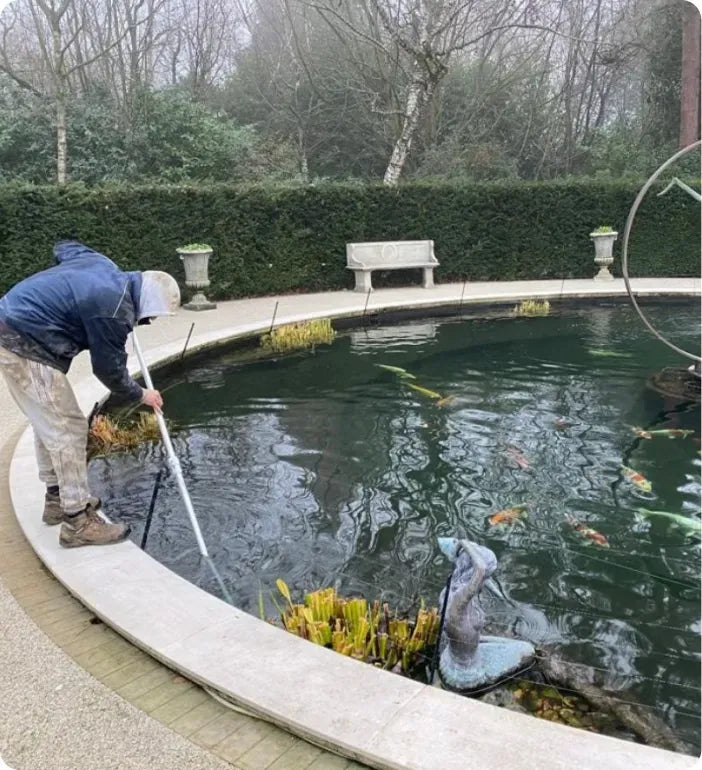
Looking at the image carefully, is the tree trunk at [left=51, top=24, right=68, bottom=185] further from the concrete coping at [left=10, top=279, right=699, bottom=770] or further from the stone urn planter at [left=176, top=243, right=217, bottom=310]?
the concrete coping at [left=10, top=279, right=699, bottom=770]

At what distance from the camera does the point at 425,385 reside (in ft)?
24.2


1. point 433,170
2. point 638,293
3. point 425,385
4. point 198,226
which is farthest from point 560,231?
point 425,385

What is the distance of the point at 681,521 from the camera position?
4.39 metres

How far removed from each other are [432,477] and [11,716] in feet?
10.7

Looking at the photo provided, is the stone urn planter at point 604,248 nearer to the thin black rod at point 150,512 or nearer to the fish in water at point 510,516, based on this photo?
the fish in water at point 510,516

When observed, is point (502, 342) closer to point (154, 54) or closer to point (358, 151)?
point (358, 151)

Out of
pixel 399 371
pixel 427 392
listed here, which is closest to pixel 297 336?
pixel 399 371

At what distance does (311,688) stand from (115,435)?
351 centimetres

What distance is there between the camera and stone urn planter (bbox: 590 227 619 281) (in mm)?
13656

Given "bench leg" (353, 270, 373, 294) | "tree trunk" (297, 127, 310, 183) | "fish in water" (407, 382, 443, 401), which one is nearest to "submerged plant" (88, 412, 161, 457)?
"fish in water" (407, 382, 443, 401)

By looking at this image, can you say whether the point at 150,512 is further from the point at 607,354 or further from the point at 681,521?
the point at 607,354

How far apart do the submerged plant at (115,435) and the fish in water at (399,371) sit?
9.60 ft

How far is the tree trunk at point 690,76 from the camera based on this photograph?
16.4m

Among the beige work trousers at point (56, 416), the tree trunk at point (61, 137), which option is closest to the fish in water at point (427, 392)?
the beige work trousers at point (56, 416)
